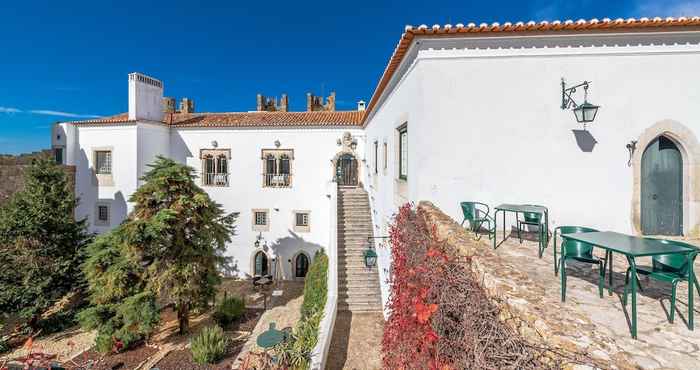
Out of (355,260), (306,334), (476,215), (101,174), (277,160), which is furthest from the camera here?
(277,160)

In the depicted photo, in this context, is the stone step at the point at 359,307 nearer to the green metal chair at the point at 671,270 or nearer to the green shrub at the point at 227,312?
the green shrub at the point at 227,312

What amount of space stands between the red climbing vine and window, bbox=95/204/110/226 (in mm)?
18416

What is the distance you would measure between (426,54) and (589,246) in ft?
15.6

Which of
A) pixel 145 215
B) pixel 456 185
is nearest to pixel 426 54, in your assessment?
pixel 456 185

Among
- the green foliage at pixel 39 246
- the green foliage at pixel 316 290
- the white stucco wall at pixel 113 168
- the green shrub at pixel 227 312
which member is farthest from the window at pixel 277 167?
the green foliage at pixel 39 246

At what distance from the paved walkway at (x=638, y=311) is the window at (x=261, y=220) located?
14.8 meters

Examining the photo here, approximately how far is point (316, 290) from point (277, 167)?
27.5 feet

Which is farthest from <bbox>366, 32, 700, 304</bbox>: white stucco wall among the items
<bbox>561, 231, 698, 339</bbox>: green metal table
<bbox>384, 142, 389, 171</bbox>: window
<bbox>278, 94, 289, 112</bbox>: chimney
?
<bbox>278, 94, 289, 112</bbox>: chimney

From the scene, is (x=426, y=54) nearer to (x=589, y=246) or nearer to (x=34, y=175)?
(x=589, y=246)

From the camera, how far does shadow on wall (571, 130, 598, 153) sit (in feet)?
21.9

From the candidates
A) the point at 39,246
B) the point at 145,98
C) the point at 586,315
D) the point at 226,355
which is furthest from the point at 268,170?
the point at 586,315

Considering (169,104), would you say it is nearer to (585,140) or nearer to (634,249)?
(585,140)

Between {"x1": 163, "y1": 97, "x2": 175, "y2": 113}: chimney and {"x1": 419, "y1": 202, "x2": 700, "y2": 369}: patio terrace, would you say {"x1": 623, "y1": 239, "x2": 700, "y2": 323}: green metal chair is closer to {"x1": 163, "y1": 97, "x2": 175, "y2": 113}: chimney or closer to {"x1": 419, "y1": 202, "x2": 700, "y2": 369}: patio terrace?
{"x1": 419, "y1": 202, "x2": 700, "y2": 369}: patio terrace

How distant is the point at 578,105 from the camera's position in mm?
6609
